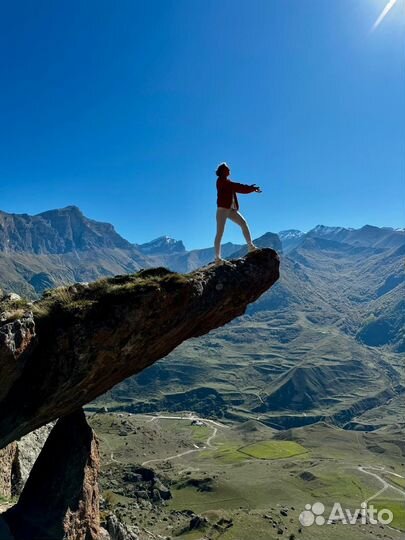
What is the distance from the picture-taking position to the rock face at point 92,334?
2069cm

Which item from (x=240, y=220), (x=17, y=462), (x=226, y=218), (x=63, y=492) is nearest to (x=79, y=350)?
(x=63, y=492)

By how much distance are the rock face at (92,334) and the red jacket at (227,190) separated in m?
4.05

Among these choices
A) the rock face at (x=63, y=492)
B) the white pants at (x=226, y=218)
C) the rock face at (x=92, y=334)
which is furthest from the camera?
the white pants at (x=226, y=218)

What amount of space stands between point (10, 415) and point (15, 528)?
6556mm

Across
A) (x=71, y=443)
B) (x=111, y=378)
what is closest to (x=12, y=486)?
(x=71, y=443)

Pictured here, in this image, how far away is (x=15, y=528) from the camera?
2269cm

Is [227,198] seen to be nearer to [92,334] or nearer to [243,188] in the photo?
[243,188]

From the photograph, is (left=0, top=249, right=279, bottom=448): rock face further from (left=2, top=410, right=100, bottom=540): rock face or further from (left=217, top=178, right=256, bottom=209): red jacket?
(left=217, top=178, right=256, bottom=209): red jacket

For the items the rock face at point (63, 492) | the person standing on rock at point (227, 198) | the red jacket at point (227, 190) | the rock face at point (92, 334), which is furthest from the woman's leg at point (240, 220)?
the rock face at point (63, 492)

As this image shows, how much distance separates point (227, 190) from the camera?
1103 inches

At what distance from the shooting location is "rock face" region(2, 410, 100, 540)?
23031 millimetres

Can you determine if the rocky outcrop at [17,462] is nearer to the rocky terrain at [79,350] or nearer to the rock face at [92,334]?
the rocky terrain at [79,350]

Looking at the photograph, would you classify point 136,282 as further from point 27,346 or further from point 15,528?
point 15,528

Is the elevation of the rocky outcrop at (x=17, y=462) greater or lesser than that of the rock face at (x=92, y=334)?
lesser
